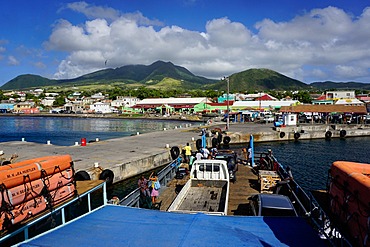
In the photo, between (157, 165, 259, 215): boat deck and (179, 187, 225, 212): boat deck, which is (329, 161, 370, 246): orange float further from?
(157, 165, 259, 215): boat deck

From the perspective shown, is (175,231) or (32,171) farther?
(32,171)

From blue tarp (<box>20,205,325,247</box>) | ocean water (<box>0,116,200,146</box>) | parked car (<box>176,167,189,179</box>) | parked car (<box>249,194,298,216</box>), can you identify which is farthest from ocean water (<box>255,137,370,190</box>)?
ocean water (<box>0,116,200,146</box>)

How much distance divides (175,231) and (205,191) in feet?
22.8

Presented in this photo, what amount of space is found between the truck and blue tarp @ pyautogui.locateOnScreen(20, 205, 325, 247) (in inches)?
104

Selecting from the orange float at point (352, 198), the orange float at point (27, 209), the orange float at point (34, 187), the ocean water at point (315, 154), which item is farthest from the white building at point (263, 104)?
the orange float at point (27, 209)

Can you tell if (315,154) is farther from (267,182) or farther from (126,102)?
(126,102)

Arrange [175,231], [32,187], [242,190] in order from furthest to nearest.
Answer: [242,190], [32,187], [175,231]

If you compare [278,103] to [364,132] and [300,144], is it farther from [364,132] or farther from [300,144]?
[300,144]

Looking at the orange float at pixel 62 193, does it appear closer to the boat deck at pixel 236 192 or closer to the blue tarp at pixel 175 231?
the blue tarp at pixel 175 231

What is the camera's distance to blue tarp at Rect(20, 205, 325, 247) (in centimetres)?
652

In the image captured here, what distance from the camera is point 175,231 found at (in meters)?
7.12

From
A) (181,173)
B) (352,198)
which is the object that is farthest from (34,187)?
(181,173)

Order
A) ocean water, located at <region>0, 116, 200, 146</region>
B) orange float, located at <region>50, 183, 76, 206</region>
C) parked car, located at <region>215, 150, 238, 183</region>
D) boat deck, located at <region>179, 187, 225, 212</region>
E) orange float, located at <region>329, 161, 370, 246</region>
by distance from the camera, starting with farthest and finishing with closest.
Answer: ocean water, located at <region>0, 116, 200, 146</region> < parked car, located at <region>215, 150, 238, 183</region> < boat deck, located at <region>179, 187, 225, 212</region> < orange float, located at <region>50, 183, 76, 206</region> < orange float, located at <region>329, 161, 370, 246</region>

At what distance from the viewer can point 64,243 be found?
634 centimetres
